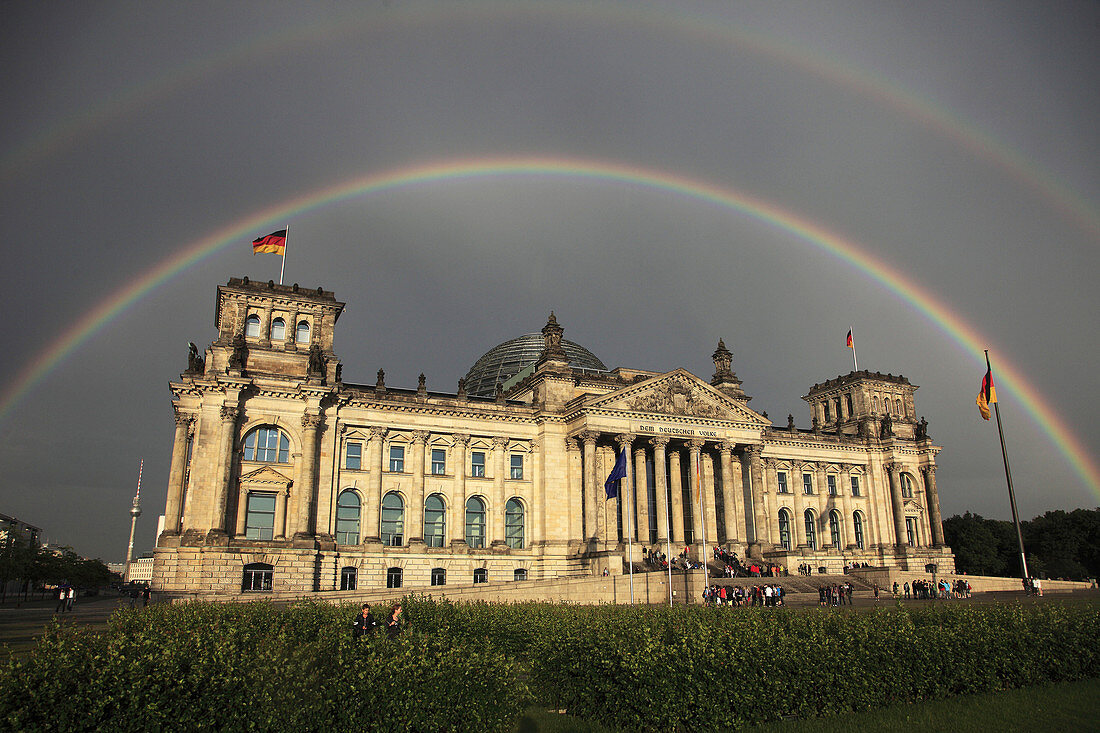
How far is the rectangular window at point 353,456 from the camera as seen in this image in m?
63.1

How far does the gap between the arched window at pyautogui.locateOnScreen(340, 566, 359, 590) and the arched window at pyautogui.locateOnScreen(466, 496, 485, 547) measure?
10256mm

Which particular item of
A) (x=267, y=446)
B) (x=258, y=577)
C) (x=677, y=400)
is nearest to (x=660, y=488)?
(x=677, y=400)

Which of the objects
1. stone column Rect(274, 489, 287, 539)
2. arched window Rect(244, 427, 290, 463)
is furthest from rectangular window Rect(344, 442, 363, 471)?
stone column Rect(274, 489, 287, 539)

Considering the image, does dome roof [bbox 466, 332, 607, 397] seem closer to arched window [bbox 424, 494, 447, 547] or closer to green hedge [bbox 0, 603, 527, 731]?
arched window [bbox 424, 494, 447, 547]

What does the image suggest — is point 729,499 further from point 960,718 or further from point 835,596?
point 960,718

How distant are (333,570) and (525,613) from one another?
119 ft

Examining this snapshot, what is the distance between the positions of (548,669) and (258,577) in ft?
136

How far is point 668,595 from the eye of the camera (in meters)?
50.5

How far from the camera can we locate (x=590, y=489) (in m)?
66.4

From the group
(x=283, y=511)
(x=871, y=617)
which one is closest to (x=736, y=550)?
(x=283, y=511)

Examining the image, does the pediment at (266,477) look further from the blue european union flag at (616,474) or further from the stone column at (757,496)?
the stone column at (757,496)

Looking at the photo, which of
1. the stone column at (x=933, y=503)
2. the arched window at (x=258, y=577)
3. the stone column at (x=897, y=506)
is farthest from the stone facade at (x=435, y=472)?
the stone column at (x=933, y=503)

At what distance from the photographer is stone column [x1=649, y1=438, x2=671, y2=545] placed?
6544cm

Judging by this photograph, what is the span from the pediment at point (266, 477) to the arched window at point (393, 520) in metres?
9.13
